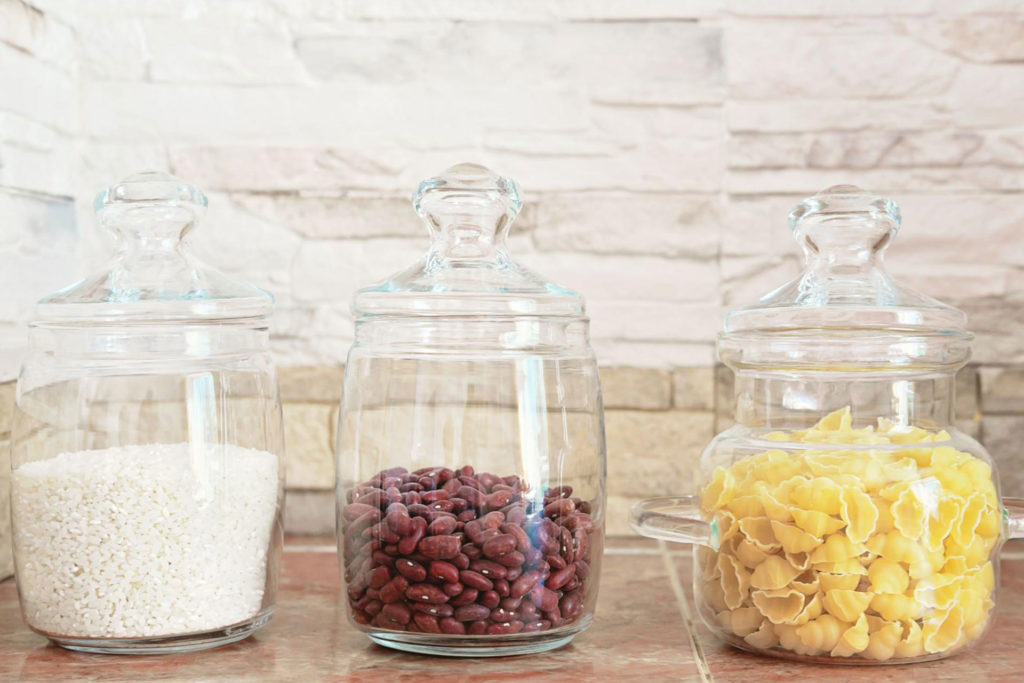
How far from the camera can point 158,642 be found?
83cm

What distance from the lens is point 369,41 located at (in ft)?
4.22

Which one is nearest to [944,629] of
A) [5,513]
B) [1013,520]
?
[1013,520]

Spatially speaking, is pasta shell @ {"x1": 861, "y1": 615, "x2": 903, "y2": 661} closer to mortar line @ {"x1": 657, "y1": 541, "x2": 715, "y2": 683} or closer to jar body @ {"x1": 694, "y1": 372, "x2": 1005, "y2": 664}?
jar body @ {"x1": 694, "y1": 372, "x2": 1005, "y2": 664}

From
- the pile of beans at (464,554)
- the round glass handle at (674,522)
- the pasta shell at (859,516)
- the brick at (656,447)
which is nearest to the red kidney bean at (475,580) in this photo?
the pile of beans at (464,554)

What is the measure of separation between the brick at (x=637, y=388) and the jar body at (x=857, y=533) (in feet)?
1.36

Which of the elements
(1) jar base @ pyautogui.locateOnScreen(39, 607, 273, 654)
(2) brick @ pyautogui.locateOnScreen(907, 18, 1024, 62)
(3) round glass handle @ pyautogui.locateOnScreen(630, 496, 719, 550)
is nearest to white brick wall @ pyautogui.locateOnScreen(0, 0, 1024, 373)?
(2) brick @ pyautogui.locateOnScreen(907, 18, 1024, 62)

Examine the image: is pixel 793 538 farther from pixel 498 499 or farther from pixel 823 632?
pixel 498 499

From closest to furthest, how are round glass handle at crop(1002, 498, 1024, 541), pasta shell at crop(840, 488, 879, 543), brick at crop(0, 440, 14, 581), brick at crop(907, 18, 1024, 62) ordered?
pasta shell at crop(840, 488, 879, 543) → round glass handle at crop(1002, 498, 1024, 541) → brick at crop(0, 440, 14, 581) → brick at crop(907, 18, 1024, 62)

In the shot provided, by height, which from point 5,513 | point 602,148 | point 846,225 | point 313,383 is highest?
point 602,148

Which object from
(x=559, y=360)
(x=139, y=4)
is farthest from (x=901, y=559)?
(x=139, y=4)

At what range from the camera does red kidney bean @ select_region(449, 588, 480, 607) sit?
0.77 metres

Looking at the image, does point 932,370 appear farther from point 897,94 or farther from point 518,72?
point 518,72

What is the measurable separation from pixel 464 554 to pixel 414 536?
4 cm

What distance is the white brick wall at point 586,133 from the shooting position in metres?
1.25
